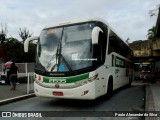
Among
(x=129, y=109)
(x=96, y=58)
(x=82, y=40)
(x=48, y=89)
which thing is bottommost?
(x=129, y=109)

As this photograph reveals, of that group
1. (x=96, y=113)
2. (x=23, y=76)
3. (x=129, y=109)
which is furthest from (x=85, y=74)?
(x=23, y=76)

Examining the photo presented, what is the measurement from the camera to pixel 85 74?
33.4 ft

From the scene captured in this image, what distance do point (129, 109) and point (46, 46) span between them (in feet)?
13.0

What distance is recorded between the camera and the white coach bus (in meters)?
10.2

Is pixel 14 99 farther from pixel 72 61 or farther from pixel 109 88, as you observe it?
pixel 109 88

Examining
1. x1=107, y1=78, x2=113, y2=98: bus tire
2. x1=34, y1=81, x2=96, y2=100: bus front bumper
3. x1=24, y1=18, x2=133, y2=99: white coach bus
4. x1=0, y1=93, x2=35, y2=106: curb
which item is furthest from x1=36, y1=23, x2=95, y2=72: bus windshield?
x1=107, y1=78, x2=113, y2=98: bus tire

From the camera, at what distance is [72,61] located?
10.3 meters

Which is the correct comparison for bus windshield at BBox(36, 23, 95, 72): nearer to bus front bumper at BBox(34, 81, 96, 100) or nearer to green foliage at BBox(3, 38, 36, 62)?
bus front bumper at BBox(34, 81, 96, 100)

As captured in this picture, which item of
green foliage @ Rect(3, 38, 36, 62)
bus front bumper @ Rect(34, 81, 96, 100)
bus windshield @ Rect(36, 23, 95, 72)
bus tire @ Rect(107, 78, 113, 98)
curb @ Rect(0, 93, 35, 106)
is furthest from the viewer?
green foliage @ Rect(3, 38, 36, 62)

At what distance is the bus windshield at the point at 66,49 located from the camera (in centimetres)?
1033

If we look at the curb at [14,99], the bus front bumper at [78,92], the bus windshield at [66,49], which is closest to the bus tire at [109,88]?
the bus front bumper at [78,92]

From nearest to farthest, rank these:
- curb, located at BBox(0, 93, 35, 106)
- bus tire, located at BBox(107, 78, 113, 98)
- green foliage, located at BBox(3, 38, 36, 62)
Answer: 1. curb, located at BBox(0, 93, 35, 106)
2. bus tire, located at BBox(107, 78, 113, 98)
3. green foliage, located at BBox(3, 38, 36, 62)

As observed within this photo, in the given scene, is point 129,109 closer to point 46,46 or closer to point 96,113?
point 96,113

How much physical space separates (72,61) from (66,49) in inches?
22.8
